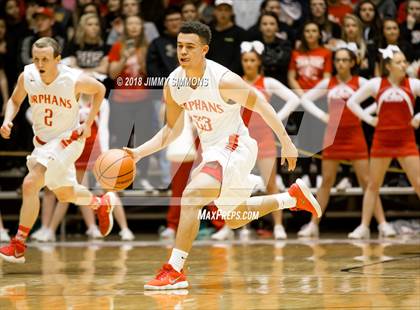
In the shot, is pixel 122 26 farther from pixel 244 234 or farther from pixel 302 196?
pixel 302 196

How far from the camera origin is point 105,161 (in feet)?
25.2

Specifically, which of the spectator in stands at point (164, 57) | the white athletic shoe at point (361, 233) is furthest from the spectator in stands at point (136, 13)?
the white athletic shoe at point (361, 233)

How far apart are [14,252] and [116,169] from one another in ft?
4.90

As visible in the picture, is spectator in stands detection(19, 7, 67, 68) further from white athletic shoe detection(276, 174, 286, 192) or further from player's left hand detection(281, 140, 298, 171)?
player's left hand detection(281, 140, 298, 171)

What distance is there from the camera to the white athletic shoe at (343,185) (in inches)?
469

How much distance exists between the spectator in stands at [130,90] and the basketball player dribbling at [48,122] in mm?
A: 2844

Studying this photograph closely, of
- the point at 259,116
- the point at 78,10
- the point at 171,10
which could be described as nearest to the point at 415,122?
the point at 259,116

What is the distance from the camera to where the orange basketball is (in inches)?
300

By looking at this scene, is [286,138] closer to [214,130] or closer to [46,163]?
[214,130]

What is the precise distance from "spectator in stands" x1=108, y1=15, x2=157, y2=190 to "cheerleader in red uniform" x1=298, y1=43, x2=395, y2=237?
195 cm

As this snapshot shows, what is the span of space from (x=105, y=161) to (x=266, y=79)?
3.91 meters

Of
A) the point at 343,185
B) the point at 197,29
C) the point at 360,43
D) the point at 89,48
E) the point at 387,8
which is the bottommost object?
the point at 343,185

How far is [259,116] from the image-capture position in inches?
443

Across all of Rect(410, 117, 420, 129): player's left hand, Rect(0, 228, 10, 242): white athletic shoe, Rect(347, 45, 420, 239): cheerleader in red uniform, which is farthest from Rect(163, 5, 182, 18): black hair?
Rect(0, 228, 10, 242): white athletic shoe
